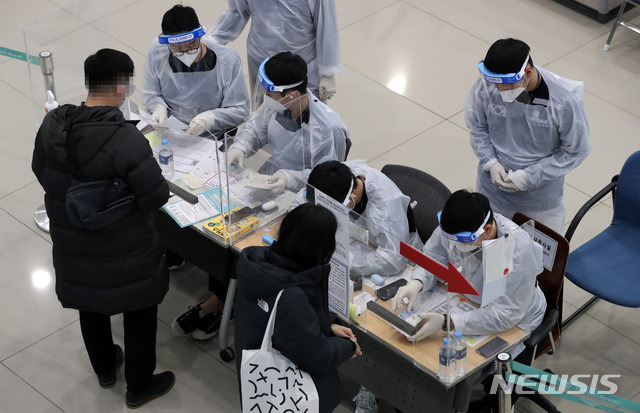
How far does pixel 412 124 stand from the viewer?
600 cm

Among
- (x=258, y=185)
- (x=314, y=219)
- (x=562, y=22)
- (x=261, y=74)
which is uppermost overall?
(x=314, y=219)

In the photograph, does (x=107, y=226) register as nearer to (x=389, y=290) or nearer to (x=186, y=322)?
(x=186, y=322)

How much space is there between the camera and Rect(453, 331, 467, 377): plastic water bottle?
11.2ft

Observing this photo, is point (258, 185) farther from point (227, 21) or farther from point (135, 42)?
point (135, 42)

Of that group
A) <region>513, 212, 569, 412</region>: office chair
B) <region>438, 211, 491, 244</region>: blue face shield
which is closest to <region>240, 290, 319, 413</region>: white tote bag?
<region>438, 211, 491, 244</region>: blue face shield

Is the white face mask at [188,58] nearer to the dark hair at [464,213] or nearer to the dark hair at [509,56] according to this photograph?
the dark hair at [509,56]

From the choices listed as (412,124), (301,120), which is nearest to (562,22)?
(412,124)

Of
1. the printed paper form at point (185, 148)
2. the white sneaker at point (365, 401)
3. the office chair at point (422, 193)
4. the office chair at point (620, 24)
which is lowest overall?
the white sneaker at point (365, 401)

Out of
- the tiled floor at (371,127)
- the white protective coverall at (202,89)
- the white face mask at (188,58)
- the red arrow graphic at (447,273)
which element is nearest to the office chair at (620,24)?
the tiled floor at (371,127)

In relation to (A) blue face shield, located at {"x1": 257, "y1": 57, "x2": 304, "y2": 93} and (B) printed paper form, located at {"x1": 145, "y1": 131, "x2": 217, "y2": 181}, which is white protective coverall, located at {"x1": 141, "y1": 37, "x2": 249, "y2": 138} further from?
(A) blue face shield, located at {"x1": 257, "y1": 57, "x2": 304, "y2": 93}

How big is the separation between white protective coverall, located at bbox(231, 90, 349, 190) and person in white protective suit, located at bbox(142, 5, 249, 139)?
0.34m

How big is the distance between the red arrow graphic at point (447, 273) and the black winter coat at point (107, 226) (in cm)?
106

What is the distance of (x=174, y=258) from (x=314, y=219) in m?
2.07

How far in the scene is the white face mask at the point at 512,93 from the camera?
405 cm
